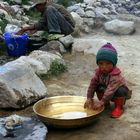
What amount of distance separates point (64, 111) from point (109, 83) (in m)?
0.56

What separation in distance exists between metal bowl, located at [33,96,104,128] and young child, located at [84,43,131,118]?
12 cm

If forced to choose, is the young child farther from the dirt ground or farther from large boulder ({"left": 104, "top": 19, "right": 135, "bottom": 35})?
large boulder ({"left": 104, "top": 19, "right": 135, "bottom": 35})

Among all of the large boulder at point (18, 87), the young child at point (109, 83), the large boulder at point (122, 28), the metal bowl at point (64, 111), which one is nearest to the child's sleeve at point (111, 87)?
the young child at point (109, 83)

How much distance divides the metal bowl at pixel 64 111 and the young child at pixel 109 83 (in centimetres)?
12

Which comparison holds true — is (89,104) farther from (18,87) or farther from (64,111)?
(18,87)

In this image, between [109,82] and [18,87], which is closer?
[109,82]

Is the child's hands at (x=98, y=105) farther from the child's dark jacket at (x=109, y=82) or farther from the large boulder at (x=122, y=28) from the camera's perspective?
the large boulder at (x=122, y=28)

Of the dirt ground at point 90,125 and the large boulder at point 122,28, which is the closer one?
the dirt ground at point 90,125

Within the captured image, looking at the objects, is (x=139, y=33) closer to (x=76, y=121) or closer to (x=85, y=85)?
(x=85, y=85)

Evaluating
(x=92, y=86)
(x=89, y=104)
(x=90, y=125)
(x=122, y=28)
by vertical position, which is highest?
(x=92, y=86)

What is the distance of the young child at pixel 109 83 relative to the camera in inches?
168

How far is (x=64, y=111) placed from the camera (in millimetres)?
4387

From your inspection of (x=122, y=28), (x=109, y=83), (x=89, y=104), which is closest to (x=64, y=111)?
(x=89, y=104)

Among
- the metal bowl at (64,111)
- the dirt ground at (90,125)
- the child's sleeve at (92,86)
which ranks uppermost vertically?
the child's sleeve at (92,86)
